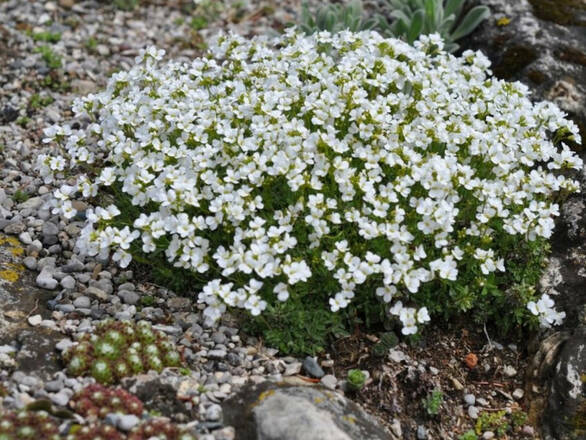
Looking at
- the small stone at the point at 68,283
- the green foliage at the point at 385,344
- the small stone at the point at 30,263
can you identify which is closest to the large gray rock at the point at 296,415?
the green foliage at the point at 385,344

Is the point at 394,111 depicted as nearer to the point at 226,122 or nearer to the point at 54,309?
the point at 226,122

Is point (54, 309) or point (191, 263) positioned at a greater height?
point (191, 263)

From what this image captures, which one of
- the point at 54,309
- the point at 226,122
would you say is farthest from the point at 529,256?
the point at 54,309

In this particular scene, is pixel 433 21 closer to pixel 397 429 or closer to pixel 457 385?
pixel 457 385

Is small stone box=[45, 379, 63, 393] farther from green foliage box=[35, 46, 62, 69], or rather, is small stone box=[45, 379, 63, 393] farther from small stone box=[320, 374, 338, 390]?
green foliage box=[35, 46, 62, 69]

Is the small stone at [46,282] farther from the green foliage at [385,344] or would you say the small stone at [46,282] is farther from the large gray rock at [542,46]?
the large gray rock at [542,46]

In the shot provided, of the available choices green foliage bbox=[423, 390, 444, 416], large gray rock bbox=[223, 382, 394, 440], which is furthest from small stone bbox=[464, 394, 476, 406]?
large gray rock bbox=[223, 382, 394, 440]
